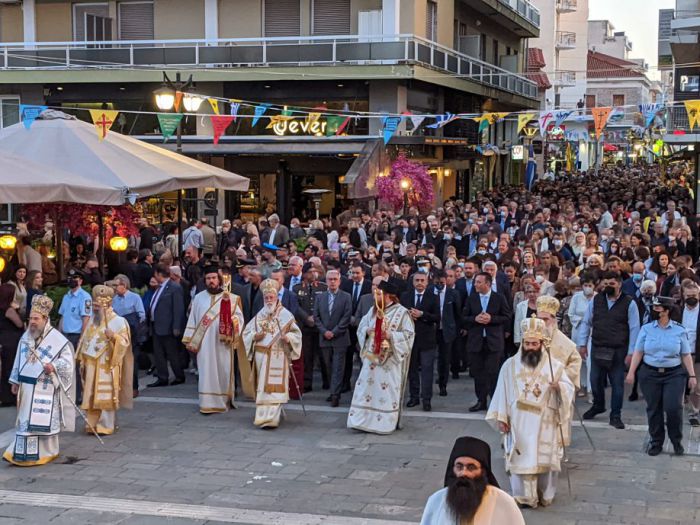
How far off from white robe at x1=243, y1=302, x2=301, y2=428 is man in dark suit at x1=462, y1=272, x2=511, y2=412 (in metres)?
2.18

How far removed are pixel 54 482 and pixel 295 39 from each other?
22392 millimetres

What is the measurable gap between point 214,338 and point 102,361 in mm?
1712

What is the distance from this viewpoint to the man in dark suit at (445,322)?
13414 millimetres

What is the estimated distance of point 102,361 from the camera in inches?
456

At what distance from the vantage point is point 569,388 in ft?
30.0

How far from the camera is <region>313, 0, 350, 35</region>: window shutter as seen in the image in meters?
31.5

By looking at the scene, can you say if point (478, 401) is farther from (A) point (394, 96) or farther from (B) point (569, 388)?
(A) point (394, 96)

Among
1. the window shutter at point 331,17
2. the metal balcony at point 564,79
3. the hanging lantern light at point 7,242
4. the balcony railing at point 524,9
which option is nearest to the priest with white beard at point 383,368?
the hanging lantern light at point 7,242

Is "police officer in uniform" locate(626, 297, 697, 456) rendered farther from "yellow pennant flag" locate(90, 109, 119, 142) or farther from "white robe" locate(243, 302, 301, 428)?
"yellow pennant flag" locate(90, 109, 119, 142)

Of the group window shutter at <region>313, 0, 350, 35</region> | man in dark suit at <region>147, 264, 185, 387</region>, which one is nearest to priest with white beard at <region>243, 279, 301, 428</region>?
man in dark suit at <region>147, 264, 185, 387</region>

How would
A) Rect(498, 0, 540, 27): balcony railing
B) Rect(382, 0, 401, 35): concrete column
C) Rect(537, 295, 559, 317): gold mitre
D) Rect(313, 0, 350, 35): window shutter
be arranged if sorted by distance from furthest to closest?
Rect(498, 0, 540, 27): balcony railing → Rect(313, 0, 350, 35): window shutter → Rect(382, 0, 401, 35): concrete column → Rect(537, 295, 559, 317): gold mitre

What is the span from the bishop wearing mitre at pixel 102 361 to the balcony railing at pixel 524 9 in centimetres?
3325

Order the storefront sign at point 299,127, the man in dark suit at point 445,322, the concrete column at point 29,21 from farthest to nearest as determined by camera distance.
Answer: the concrete column at point 29,21
the storefront sign at point 299,127
the man in dark suit at point 445,322

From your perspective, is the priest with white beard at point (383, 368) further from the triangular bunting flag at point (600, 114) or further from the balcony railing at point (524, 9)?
the balcony railing at point (524, 9)
